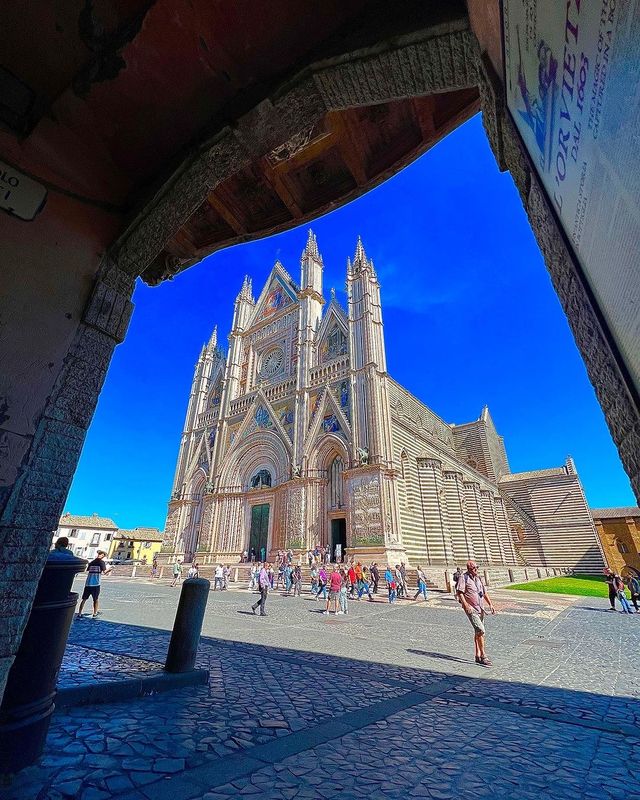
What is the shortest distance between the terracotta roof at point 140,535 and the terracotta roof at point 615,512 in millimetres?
60021

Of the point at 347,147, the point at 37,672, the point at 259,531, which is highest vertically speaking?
the point at 347,147

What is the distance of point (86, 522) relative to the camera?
175ft

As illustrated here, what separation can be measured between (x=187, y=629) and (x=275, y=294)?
2801cm

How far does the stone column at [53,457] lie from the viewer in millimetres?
1795

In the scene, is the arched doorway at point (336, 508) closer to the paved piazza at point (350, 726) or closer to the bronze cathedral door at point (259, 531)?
the bronze cathedral door at point (259, 531)

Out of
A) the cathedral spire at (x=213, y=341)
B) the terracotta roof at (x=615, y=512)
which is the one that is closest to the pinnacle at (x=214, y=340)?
the cathedral spire at (x=213, y=341)

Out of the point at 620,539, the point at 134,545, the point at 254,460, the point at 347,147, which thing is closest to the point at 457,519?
the point at 254,460

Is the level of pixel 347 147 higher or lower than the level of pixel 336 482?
lower

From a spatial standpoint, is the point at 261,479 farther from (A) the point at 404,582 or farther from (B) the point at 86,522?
(B) the point at 86,522

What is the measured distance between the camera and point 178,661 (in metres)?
3.66

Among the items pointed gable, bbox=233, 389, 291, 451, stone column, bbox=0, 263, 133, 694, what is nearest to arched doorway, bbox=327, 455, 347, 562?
pointed gable, bbox=233, 389, 291, 451

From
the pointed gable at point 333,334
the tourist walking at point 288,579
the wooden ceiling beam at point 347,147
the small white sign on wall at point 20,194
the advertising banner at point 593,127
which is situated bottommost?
the tourist walking at point 288,579

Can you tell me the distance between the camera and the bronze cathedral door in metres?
21.1

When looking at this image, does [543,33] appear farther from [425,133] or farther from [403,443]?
[403,443]
